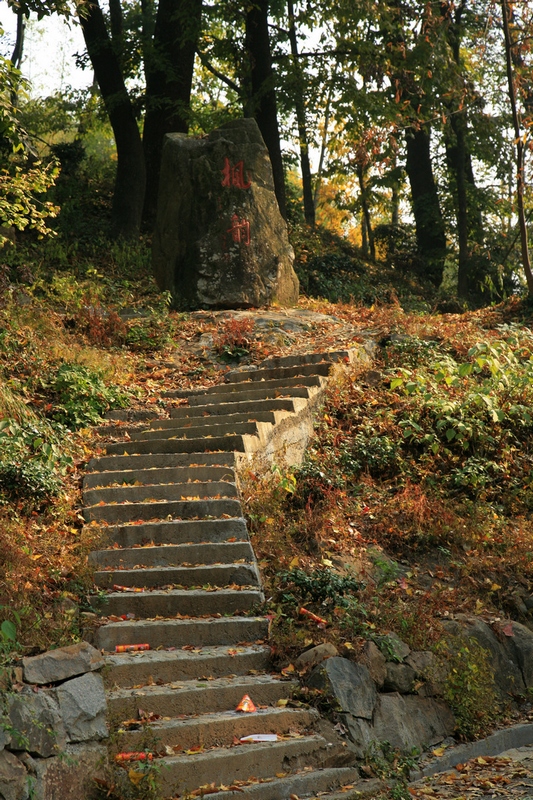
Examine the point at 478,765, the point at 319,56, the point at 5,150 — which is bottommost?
the point at 478,765

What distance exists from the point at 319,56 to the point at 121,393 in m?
12.2

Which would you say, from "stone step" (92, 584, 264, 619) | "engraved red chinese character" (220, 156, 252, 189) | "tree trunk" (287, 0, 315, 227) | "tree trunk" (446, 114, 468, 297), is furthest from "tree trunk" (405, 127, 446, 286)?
"stone step" (92, 584, 264, 619)

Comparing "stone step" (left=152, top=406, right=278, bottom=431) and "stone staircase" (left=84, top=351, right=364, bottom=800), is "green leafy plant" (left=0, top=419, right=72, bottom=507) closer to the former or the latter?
"stone staircase" (left=84, top=351, right=364, bottom=800)

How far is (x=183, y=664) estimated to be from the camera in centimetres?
551

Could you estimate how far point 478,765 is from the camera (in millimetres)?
5555

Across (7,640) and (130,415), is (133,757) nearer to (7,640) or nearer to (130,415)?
(7,640)

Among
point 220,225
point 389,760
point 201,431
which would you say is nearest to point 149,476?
point 201,431

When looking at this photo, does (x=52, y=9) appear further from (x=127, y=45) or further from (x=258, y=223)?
(x=127, y=45)

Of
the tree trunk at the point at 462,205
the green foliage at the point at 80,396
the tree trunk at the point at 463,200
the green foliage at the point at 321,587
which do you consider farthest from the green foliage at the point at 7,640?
the tree trunk at the point at 462,205

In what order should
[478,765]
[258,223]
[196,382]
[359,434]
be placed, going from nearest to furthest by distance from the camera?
[478,765] < [359,434] < [196,382] < [258,223]

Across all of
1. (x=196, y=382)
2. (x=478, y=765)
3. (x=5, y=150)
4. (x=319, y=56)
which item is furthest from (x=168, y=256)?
(x=478, y=765)

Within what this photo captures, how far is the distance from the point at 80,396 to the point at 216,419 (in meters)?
1.69

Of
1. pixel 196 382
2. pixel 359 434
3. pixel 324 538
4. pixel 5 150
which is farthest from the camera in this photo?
pixel 5 150

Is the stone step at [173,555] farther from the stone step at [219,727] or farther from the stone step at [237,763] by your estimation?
the stone step at [237,763]
